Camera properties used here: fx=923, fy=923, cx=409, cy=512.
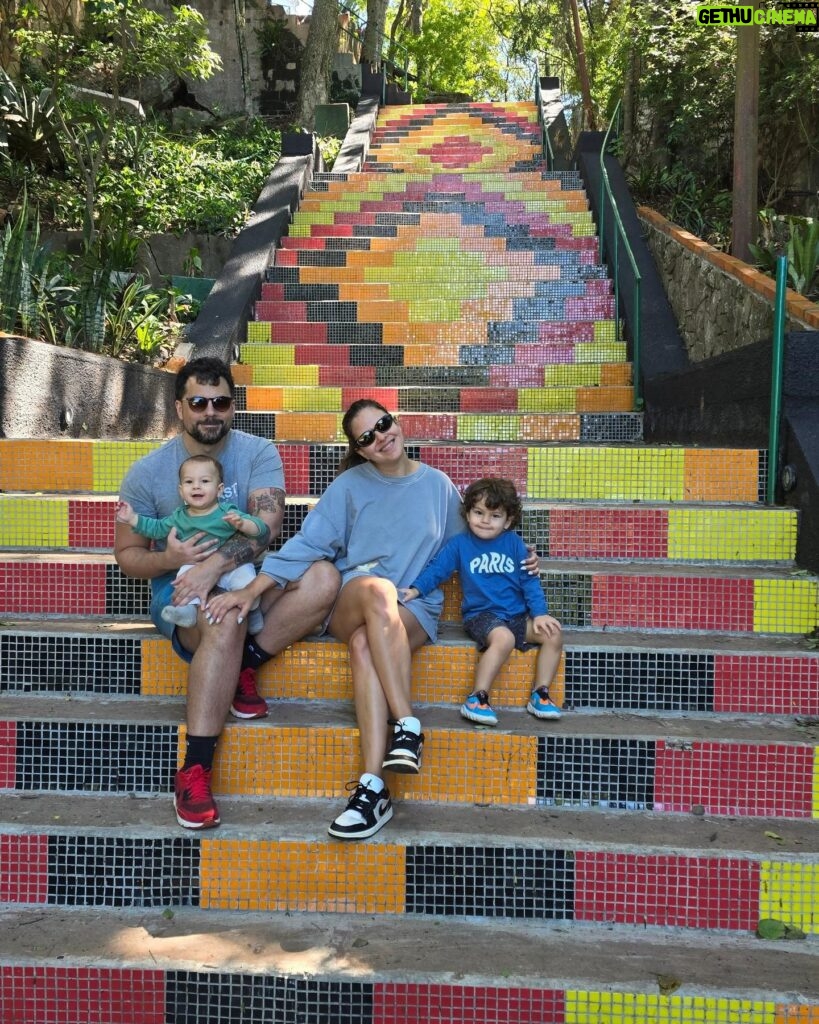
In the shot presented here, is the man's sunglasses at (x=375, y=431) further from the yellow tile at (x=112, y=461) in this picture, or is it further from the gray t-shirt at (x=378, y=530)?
the yellow tile at (x=112, y=461)

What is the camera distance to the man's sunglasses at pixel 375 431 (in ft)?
9.25

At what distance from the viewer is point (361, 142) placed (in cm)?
1020

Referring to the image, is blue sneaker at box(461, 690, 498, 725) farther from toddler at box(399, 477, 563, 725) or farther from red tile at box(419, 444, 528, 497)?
red tile at box(419, 444, 528, 497)

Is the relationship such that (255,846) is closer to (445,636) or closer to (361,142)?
(445,636)

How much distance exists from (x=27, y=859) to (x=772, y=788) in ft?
6.53

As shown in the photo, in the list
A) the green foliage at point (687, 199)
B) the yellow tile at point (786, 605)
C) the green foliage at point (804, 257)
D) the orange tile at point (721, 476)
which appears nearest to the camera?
the yellow tile at point (786, 605)

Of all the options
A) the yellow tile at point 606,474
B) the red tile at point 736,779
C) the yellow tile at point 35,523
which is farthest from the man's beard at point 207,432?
the red tile at point 736,779

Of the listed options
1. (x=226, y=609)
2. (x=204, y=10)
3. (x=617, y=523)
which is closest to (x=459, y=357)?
(x=617, y=523)

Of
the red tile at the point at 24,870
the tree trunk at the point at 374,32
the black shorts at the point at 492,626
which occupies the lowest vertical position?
the red tile at the point at 24,870

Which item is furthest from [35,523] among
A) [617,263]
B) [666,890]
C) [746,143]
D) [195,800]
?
[746,143]

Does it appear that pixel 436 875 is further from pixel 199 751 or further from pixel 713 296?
pixel 713 296

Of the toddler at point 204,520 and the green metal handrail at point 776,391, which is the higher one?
the green metal handrail at point 776,391

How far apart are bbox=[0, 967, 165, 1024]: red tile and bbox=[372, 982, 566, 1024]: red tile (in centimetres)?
51

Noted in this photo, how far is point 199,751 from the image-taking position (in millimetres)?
2441
